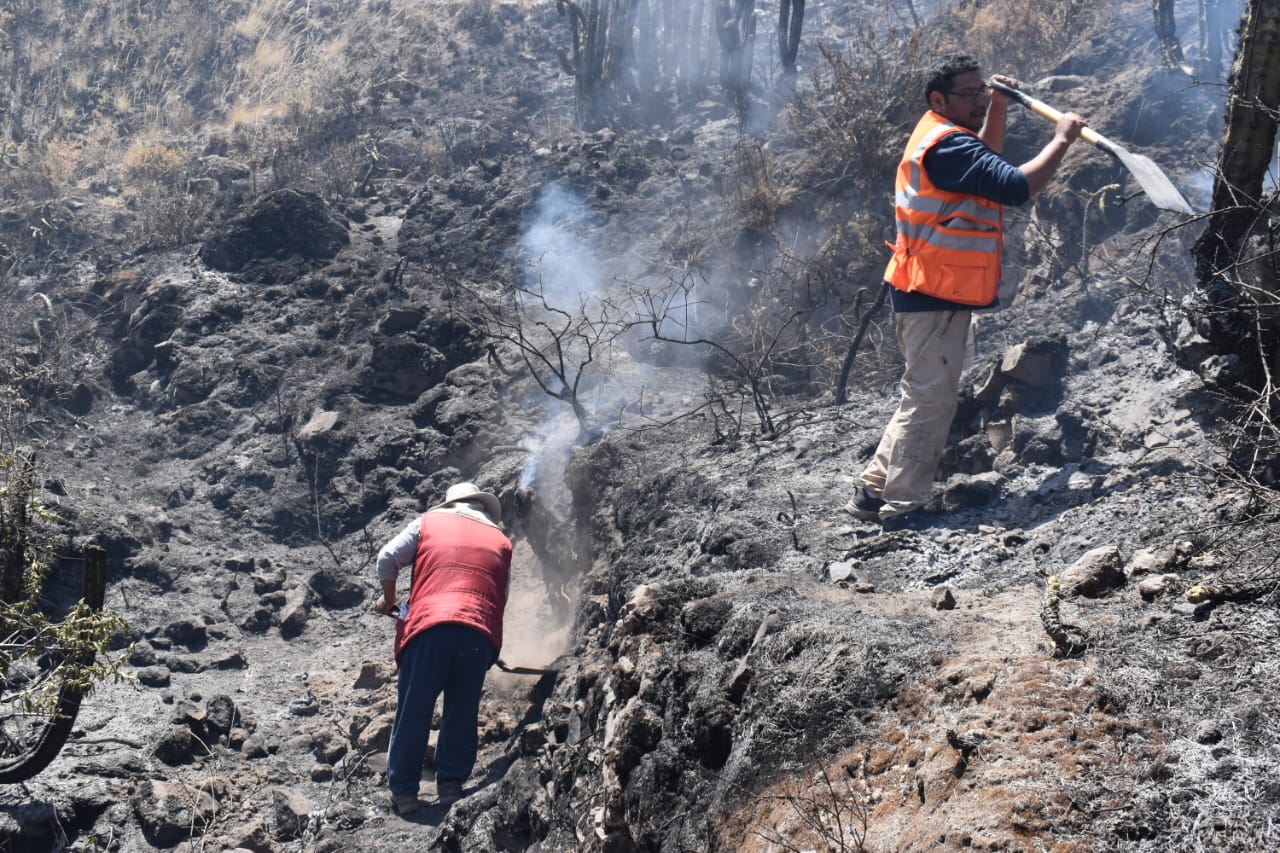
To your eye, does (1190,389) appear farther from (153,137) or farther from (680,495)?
(153,137)

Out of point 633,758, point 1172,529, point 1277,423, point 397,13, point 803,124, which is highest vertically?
point 397,13

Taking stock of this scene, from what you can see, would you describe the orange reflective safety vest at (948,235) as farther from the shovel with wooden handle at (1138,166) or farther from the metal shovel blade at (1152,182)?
the metal shovel blade at (1152,182)

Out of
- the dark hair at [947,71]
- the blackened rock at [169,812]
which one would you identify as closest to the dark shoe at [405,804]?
the blackened rock at [169,812]

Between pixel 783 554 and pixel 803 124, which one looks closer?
pixel 783 554

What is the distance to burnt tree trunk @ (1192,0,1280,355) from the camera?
370cm

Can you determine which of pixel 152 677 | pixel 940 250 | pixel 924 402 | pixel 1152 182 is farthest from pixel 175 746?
pixel 1152 182

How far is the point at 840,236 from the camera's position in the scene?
8820mm

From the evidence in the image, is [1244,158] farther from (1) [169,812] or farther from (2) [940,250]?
(1) [169,812]

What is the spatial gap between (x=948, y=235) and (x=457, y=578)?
253cm

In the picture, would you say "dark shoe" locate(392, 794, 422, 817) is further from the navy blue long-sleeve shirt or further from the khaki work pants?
the navy blue long-sleeve shirt

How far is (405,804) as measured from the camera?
4629mm

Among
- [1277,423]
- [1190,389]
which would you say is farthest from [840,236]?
[1277,423]

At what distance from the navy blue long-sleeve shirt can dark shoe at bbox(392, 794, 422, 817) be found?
3.04 metres

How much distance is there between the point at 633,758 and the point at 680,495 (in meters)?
2.67
